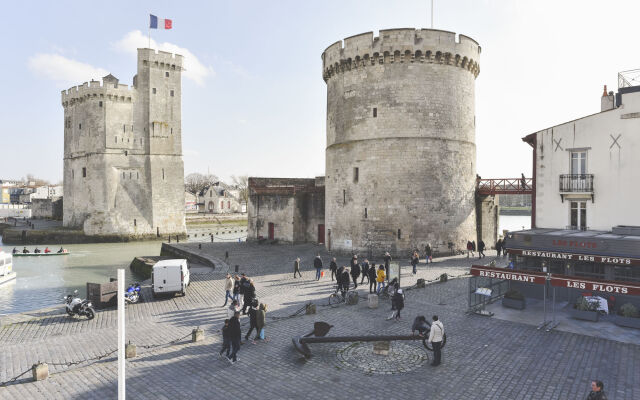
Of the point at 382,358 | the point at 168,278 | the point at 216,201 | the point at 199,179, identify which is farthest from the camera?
the point at 199,179

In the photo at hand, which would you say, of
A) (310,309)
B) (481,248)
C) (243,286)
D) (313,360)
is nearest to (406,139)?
(481,248)

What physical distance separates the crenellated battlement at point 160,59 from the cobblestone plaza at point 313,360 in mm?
40580

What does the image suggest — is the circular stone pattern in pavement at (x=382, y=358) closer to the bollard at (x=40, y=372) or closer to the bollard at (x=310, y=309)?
the bollard at (x=310, y=309)

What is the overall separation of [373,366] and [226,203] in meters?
89.7

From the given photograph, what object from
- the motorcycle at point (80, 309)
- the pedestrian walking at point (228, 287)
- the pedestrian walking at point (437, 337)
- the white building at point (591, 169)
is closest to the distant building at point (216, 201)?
the pedestrian walking at point (228, 287)

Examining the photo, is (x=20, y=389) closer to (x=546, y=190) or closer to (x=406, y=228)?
(x=546, y=190)

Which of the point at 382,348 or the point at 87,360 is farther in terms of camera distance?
the point at 382,348

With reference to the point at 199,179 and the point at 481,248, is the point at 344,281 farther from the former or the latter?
the point at 199,179

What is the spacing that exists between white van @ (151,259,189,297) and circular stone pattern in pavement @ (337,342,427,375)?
327 inches

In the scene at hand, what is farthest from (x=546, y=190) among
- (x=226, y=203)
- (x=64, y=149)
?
(x=226, y=203)

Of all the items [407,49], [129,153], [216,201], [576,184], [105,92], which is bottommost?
[576,184]

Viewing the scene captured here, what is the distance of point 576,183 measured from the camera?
1641cm

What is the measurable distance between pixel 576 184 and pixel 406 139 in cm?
992

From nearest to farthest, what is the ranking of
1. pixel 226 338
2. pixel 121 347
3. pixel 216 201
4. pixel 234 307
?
pixel 121 347
pixel 226 338
pixel 234 307
pixel 216 201
